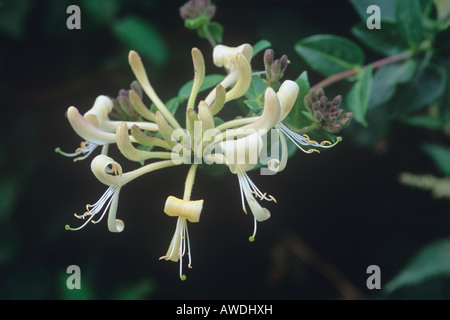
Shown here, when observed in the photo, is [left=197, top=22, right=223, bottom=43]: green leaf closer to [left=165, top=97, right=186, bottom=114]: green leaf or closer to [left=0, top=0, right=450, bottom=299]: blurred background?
[left=165, top=97, right=186, bottom=114]: green leaf

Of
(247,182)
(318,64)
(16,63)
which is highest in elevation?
(16,63)

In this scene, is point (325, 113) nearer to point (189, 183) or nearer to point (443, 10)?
point (189, 183)

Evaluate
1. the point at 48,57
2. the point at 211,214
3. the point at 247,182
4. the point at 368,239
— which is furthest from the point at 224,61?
the point at 368,239

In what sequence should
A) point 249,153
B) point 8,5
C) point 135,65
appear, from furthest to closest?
point 8,5
point 135,65
point 249,153

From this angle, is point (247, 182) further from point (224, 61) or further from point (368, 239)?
point (368, 239)

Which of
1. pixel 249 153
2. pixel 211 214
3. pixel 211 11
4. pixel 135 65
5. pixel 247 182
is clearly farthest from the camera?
pixel 211 214

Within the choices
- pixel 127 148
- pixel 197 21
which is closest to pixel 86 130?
pixel 127 148
